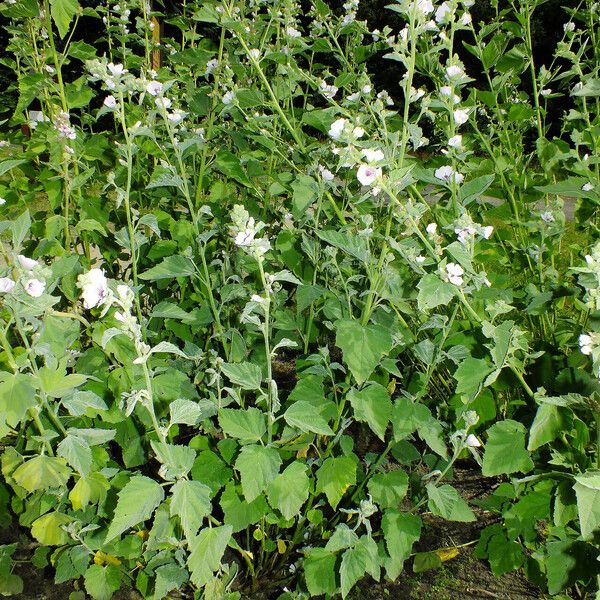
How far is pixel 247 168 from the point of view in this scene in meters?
2.25

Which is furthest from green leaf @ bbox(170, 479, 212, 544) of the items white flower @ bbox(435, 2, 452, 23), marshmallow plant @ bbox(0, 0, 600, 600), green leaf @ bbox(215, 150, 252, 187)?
white flower @ bbox(435, 2, 452, 23)

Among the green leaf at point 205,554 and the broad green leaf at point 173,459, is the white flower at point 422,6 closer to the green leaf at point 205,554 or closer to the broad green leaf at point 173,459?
the broad green leaf at point 173,459

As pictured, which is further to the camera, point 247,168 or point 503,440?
point 247,168

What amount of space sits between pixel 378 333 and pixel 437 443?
401mm

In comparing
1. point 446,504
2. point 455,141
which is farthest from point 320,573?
point 455,141

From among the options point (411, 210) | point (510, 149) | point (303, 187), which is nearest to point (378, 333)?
point (411, 210)

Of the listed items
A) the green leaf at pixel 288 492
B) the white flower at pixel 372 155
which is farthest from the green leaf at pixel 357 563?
the white flower at pixel 372 155

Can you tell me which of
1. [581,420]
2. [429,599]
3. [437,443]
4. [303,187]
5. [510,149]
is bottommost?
[429,599]

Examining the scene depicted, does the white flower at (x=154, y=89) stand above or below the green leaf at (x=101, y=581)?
above

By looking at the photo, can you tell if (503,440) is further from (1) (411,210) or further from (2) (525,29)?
(2) (525,29)

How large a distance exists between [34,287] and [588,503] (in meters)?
1.19

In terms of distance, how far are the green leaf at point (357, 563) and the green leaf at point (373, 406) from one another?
0.31 m

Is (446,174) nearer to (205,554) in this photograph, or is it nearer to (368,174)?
(368,174)

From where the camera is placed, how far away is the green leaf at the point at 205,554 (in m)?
1.26
